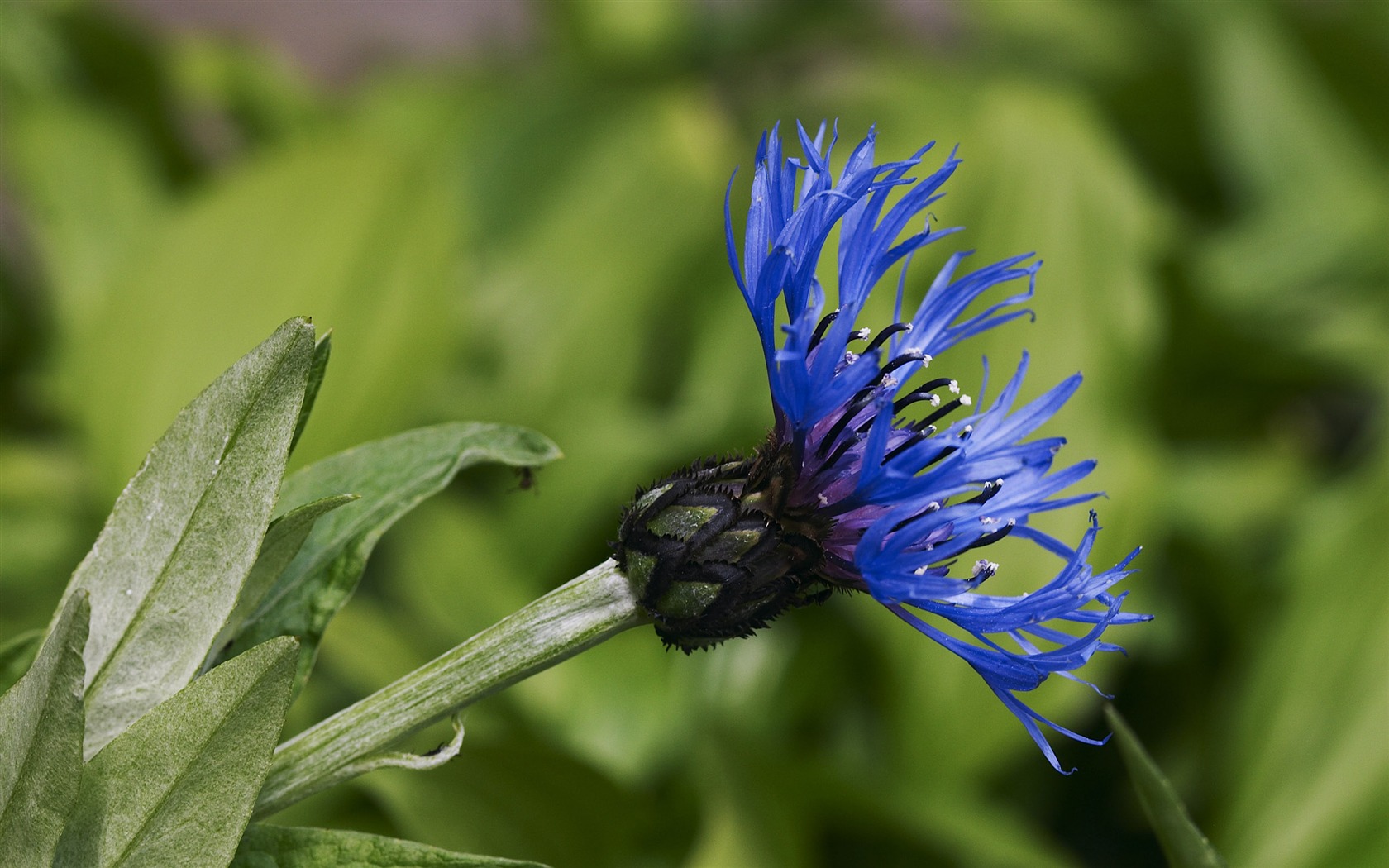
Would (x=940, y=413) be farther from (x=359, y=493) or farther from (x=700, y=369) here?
(x=700, y=369)

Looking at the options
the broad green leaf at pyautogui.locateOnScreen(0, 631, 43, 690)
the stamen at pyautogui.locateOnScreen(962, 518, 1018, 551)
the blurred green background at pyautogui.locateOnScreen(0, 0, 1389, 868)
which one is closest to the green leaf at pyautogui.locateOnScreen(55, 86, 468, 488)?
the blurred green background at pyautogui.locateOnScreen(0, 0, 1389, 868)

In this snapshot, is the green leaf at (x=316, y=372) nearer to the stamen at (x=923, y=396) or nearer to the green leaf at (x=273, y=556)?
the green leaf at (x=273, y=556)

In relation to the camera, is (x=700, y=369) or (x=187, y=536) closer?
(x=187, y=536)

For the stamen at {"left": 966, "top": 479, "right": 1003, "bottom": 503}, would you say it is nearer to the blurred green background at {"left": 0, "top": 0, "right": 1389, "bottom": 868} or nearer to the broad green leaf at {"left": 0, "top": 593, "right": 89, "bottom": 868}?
the broad green leaf at {"left": 0, "top": 593, "right": 89, "bottom": 868}

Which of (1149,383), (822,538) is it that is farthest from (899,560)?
(1149,383)

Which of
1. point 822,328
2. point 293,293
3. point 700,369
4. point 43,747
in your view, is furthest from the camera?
point 700,369

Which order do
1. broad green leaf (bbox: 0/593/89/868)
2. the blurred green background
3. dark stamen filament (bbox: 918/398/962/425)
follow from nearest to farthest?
broad green leaf (bbox: 0/593/89/868)
dark stamen filament (bbox: 918/398/962/425)
the blurred green background

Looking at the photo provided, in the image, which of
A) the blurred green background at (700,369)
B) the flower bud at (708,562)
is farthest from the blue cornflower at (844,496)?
the blurred green background at (700,369)

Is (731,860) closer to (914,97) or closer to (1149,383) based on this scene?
(1149,383)

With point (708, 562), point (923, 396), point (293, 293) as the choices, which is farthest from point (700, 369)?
point (708, 562)
